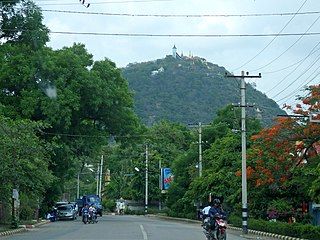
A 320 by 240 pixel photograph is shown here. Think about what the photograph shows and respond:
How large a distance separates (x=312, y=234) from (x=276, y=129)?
8.40 meters


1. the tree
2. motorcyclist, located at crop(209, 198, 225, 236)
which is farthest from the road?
motorcyclist, located at crop(209, 198, 225, 236)

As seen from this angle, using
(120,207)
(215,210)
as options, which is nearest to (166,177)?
(120,207)

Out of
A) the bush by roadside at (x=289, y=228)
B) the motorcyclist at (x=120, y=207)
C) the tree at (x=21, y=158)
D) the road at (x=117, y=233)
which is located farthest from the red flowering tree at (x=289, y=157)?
the motorcyclist at (x=120, y=207)

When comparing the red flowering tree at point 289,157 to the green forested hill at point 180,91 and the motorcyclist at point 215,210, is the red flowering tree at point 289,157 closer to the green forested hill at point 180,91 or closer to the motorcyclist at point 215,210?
the motorcyclist at point 215,210

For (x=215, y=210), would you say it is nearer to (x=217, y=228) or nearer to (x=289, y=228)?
(x=217, y=228)

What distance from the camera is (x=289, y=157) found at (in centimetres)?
3269

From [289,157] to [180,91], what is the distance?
8291 cm

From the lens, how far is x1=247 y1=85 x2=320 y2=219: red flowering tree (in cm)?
3030

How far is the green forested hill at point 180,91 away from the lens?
10400cm

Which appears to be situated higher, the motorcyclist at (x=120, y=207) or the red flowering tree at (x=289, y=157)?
the red flowering tree at (x=289, y=157)

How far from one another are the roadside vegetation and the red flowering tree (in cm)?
6

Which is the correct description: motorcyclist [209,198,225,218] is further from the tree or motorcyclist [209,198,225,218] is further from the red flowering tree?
the tree

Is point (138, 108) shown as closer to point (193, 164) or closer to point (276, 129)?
point (193, 164)

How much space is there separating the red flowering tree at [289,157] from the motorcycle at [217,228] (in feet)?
27.9
